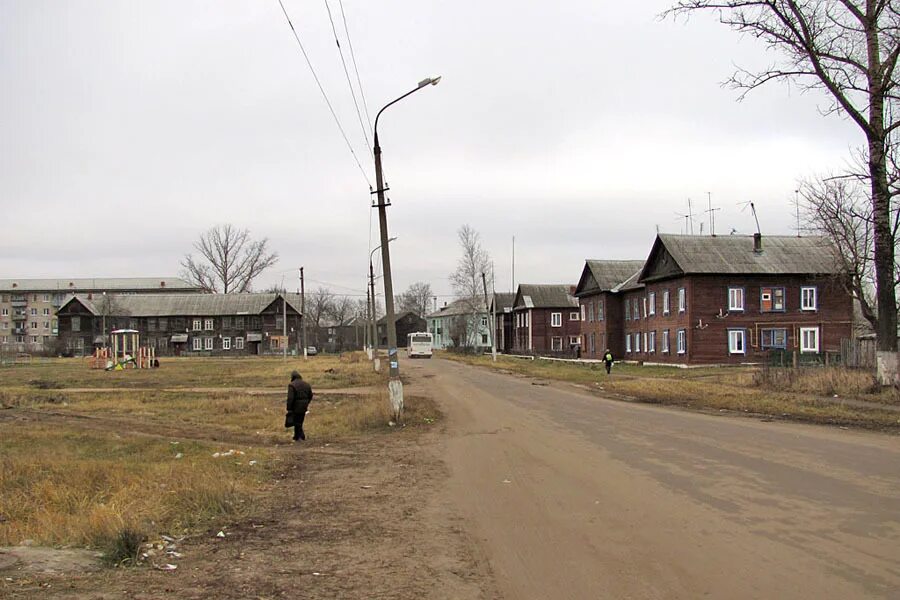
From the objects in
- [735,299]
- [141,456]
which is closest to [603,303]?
[735,299]

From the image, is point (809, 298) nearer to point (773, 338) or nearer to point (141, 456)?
point (773, 338)

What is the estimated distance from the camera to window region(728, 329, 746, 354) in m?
46.0

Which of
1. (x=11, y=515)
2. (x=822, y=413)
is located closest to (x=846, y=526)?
(x=11, y=515)

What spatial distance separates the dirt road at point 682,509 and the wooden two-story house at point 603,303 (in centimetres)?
4363

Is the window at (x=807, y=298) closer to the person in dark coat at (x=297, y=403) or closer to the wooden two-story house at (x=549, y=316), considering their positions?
the wooden two-story house at (x=549, y=316)

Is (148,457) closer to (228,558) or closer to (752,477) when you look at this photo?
(228,558)

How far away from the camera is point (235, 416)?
21.1 metres

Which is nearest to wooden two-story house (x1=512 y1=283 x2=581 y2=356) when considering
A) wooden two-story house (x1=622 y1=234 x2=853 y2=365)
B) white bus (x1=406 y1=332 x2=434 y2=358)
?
white bus (x1=406 y1=332 x2=434 y2=358)

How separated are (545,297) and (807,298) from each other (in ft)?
135

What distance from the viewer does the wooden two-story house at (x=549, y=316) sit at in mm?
85938

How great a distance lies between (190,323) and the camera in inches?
3967

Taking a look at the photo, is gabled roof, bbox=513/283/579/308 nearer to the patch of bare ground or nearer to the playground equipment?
the playground equipment

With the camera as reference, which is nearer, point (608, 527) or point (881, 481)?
point (608, 527)

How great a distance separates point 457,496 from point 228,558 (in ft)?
11.7
